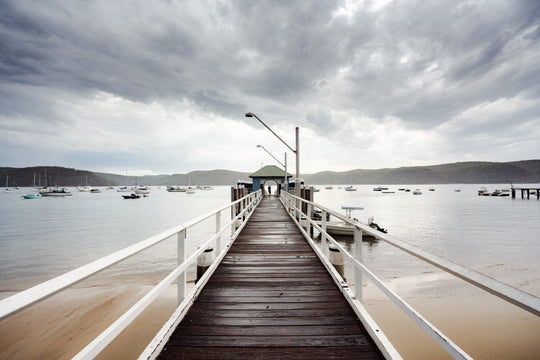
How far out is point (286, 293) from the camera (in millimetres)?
3908

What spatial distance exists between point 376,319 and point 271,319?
6692mm

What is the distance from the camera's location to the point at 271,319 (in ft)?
10.5

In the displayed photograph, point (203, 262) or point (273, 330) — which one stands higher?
point (203, 262)

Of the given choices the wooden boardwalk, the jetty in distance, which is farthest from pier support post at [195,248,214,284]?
the wooden boardwalk

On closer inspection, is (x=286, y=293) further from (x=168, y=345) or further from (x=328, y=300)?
(x=168, y=345)

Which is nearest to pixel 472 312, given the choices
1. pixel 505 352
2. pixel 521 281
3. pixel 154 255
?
pixel 505 352

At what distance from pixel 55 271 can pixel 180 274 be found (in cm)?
1583

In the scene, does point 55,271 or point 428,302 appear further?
point 55,271

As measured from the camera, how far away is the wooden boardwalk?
2.61 meters

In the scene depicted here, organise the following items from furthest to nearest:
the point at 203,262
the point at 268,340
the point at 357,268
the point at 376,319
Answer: the point at 376,319 → the point at 203,262 → the point at 357,268 → the point at 268,340

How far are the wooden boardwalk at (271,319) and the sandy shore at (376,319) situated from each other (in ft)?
14.2

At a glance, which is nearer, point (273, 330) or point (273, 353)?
point (273, 353)

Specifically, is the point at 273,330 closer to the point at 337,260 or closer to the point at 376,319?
the point at 337,260

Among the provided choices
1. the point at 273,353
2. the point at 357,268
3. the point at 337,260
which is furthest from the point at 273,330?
the point at 337,260
